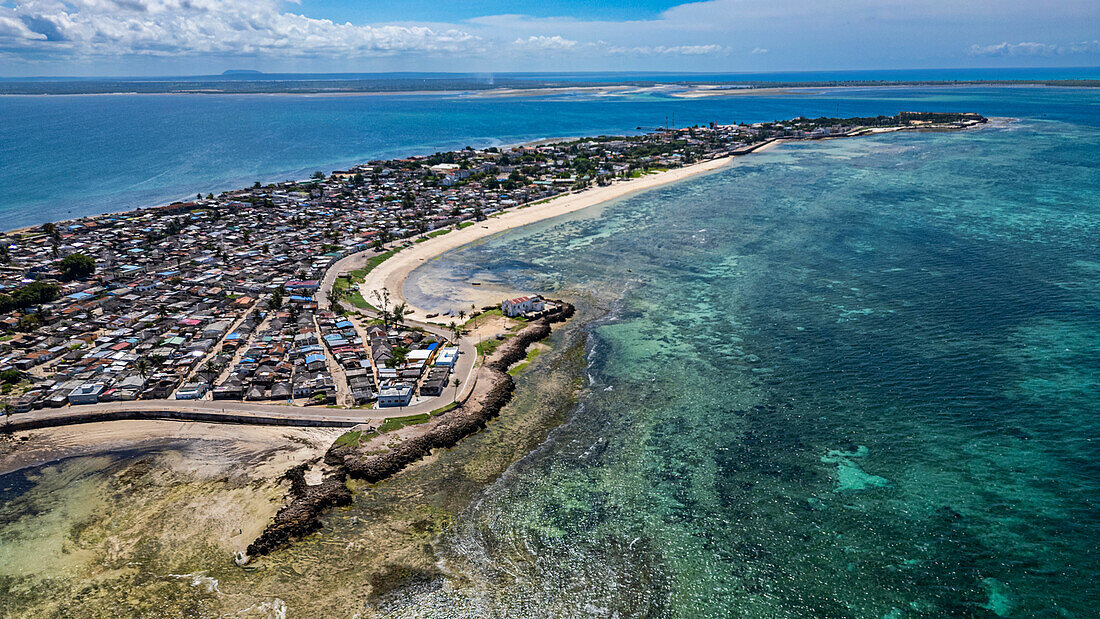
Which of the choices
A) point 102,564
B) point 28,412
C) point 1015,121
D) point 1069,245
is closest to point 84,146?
point 28,412

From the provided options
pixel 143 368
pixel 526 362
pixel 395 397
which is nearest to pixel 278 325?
pixel 143 368

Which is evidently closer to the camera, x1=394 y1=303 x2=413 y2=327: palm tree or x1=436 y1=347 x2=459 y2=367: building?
x1=436 y1=347 x2=459 y2=367: building

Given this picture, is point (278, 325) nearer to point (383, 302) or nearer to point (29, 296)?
point (383, 302)

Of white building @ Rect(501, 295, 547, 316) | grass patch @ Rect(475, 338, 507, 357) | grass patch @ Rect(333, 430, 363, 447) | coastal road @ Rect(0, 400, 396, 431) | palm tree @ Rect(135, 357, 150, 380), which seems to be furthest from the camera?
white building @ Rect(501, 295, 547, 316)

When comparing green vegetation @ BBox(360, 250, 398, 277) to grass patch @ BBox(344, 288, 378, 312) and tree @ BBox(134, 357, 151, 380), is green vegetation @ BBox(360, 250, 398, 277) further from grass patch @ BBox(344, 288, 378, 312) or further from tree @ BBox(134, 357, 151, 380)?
tree @ BBox(134, 357, 151, 380)

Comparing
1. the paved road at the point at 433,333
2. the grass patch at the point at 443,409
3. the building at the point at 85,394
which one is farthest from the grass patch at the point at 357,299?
the building at the point at 85,394

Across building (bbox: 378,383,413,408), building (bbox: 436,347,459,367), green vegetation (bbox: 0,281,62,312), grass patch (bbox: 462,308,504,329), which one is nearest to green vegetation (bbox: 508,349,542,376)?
building (bbox: 436,347,459,367)

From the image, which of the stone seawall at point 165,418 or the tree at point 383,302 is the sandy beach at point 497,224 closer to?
the tree at point 383,302
